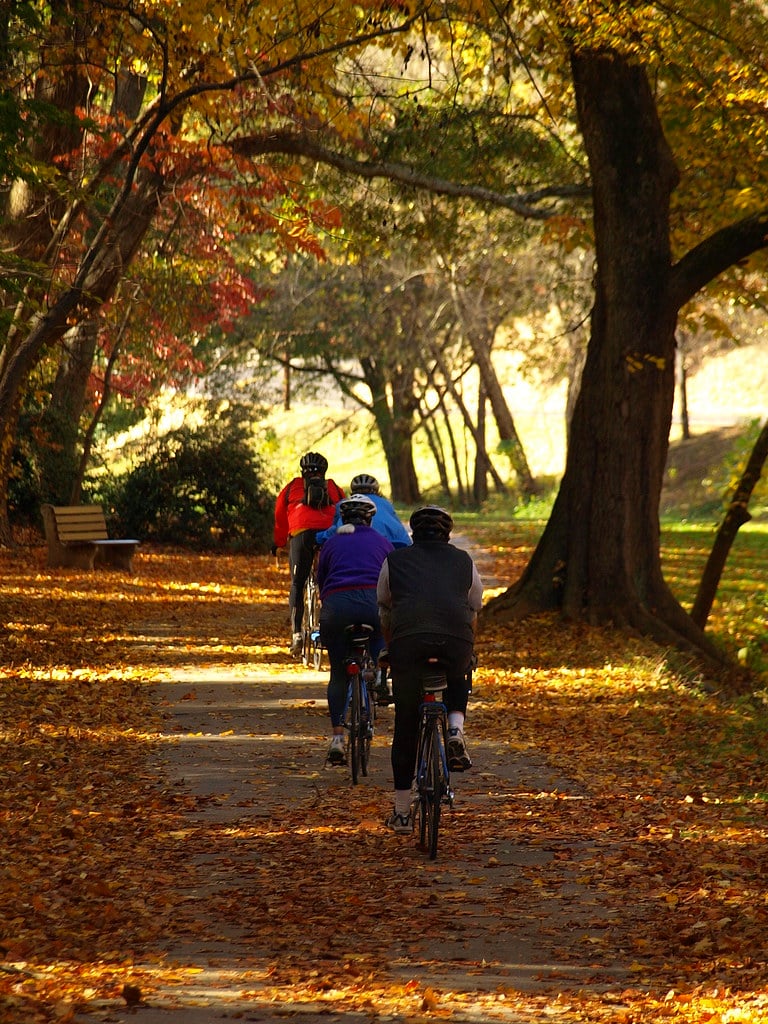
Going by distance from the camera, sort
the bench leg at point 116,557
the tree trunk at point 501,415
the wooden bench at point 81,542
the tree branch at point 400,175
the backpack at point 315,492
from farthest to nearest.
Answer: the tree trunk at point 501,415, the bench leg at point 116,557, the wooden bench at point 81,542, the tree branch at point 400,175, the backpack at point 315,492

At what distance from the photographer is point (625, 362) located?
17.9 m

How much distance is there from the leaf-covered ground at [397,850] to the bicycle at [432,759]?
23cm

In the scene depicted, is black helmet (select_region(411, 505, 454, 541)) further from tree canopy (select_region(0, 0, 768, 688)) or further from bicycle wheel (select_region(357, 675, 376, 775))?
tree canopy (select_region(0, 0, 768, 688))

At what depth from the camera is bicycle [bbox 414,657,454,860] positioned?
820cm

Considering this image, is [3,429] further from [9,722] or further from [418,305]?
[418,305]

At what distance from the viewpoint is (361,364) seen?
4612 centimetres

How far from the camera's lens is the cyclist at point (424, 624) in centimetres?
836

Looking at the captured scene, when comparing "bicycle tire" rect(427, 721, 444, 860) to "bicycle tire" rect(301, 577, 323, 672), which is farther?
"bicycle tire" rect(301, 577, 323, 672)

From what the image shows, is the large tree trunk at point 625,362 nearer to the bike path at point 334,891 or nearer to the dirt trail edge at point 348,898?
the bike path at point 334,891

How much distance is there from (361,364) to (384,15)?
31027 mm

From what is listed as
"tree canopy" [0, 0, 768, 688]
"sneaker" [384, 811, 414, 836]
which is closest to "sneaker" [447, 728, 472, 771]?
"sneaker" [384, 811, 414, 836]

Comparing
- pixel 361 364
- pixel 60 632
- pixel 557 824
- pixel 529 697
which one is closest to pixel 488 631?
pixel 529 697

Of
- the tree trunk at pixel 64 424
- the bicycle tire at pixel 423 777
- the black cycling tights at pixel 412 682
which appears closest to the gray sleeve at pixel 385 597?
the black cycling tights at pixel 412 682

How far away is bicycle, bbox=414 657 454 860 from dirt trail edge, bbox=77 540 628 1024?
216mm
